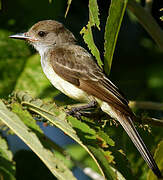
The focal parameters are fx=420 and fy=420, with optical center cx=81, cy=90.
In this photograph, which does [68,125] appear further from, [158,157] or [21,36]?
[21,36]

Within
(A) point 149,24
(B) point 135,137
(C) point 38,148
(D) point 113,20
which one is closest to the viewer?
(C) point 38,148

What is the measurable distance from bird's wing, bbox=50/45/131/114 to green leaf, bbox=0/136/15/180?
1162 mm

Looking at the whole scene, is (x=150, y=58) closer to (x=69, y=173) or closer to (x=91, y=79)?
(x=91, y=79)

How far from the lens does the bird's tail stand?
9.02 ft

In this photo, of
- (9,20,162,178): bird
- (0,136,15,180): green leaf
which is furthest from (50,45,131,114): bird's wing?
(0,136,15,180): green leaf

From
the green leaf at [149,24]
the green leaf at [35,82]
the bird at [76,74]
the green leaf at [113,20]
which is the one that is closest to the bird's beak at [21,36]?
the bird at [76,74]

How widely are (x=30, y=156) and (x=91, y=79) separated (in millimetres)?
1049

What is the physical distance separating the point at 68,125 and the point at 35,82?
5.88ft

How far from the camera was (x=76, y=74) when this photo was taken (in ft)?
12.5

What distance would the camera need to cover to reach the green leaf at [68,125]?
1.96m

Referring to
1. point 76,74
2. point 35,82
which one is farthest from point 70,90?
point 35,82

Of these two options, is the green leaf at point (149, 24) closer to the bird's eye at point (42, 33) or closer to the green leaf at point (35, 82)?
the green leaf at point (35, 82)

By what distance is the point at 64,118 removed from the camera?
2.15 m

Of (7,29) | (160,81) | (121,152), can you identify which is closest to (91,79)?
(160,81)
